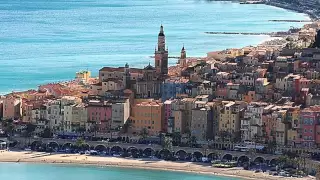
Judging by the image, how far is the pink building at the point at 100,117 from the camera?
151 ft

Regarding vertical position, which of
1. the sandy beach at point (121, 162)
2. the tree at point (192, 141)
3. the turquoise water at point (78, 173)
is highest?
the tree at point (192, 141)

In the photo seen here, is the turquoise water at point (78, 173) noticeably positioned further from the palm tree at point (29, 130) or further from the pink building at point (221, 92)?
Answer: the pink building at point (221, 92)

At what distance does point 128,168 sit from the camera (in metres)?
41.9

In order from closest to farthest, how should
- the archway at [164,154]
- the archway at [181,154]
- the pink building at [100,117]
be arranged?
1. the archway at [164,154]
2. the archway at [181,154]
3. the pink building at [100,117]

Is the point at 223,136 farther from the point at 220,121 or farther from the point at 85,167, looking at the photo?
the point at 85,167

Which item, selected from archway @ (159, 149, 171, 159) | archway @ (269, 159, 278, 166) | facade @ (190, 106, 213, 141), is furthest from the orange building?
archway @ (269, 159, 278, 166)

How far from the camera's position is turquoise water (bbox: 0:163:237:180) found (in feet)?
133

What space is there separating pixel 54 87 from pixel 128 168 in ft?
33.7

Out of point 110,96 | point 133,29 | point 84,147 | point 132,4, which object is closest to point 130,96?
point 110,96

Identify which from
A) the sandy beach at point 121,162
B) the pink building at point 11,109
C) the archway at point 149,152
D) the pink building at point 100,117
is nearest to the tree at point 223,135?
the sandy beach at point 121,162

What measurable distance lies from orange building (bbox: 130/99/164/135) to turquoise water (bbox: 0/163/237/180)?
3916mm

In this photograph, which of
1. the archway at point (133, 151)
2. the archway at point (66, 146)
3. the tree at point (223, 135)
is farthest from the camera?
the archway at point (66, 146)

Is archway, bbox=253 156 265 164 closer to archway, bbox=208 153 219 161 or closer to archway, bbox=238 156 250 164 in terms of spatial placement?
archway, bbox=238 156 250 164

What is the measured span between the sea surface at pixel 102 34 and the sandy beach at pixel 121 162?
14.6 meters
